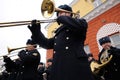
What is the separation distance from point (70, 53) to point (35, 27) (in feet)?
2.53

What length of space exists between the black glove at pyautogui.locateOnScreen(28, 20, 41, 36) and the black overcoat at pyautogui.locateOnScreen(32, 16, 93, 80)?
34cm

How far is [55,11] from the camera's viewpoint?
3.33 m

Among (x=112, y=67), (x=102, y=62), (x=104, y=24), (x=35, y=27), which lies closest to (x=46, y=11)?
(x=35, y=27)

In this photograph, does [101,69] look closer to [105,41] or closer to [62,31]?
[105,41]

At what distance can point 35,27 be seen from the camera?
3.29 m

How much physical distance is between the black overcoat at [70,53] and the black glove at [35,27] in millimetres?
337

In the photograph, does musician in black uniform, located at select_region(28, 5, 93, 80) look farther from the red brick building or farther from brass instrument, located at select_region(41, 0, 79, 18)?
the red brick building

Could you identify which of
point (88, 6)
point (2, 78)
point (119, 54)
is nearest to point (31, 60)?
point (119, 54)

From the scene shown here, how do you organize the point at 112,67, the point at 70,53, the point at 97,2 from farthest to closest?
the point at 97,2 → the point at 112,67 → the point at 70,53

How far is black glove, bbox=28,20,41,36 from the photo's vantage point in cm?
327

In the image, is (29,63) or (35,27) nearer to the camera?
(35,27)

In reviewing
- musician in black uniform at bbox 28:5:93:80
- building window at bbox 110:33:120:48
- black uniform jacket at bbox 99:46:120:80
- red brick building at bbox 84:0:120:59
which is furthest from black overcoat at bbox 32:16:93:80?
building window at bbox 110:33:120:48

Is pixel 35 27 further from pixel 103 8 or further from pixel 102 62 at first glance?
pixel 103 8

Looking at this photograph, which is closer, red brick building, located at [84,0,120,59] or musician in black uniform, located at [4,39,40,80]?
musician in black uniform, located at [4,39,40,80]
